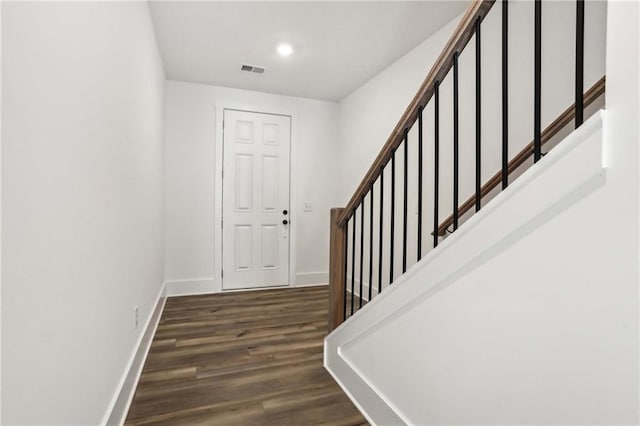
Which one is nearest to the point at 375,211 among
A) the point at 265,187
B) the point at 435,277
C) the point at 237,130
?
the point at 265,187

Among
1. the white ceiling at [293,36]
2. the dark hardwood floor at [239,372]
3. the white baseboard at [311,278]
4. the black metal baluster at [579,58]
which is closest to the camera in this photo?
the black metal baluster at [579,58]

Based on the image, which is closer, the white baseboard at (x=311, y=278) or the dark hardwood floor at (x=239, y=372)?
the dark hardwood floor at (x=239, y=372)

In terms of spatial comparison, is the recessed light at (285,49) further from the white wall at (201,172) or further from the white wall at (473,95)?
the white wall at (201,172)

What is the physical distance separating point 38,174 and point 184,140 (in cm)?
325

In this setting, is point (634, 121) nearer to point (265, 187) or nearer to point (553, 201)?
point (553, 201)

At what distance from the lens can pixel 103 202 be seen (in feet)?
4.55

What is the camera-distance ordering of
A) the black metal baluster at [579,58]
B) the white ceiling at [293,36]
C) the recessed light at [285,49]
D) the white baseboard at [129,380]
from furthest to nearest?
the recessed light at [285,49]
the white ceiling at [293,36]
the white baseboard at [129,380]
the black metal baluster at [579,58]

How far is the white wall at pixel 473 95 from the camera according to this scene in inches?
72.6

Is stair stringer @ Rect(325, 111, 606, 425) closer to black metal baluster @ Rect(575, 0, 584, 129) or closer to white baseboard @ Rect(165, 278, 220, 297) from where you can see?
black metal baluster @ Rect(575, 0, 584, 129)

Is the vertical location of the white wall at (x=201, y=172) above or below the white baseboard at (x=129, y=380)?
above

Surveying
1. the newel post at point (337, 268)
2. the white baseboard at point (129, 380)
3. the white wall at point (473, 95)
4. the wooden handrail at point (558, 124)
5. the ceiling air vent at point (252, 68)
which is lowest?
the white baseboard at point (129, 380)

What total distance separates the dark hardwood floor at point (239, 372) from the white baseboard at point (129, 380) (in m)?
0.06

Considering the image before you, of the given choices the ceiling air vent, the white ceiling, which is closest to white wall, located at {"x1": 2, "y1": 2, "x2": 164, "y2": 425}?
the white ceiling

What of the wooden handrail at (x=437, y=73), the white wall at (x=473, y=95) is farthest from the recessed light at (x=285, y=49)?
the wooden handrail at (x=437, y=73)
